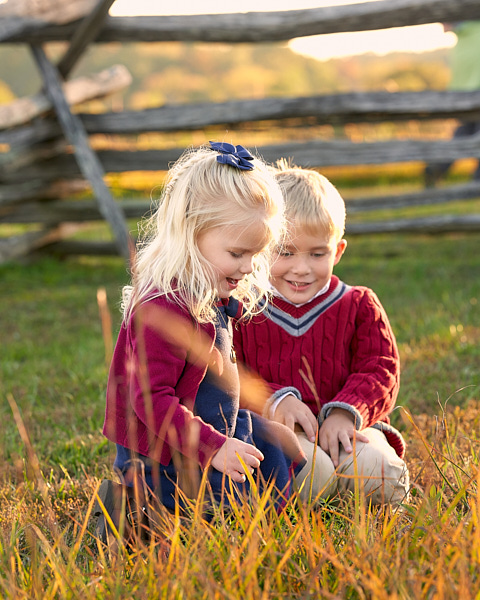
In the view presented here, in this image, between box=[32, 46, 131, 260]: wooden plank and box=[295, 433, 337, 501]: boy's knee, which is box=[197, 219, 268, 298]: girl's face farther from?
box=[32, 46, 131, 260]: wooden plank

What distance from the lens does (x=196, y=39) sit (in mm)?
5590

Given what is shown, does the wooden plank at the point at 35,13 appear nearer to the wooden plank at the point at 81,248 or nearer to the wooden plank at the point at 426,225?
the wooden plank at the point at 81,248

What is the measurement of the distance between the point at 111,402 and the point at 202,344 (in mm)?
336

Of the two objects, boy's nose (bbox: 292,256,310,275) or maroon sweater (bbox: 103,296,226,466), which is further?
boy's nose (bbox: 292,256,310,275)

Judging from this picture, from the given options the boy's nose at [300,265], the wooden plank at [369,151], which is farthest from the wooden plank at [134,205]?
the boy's nose at [300,265]

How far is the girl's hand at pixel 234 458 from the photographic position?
186cm

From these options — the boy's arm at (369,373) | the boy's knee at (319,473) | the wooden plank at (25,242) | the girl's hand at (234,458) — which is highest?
the wooden plank at (25,242)

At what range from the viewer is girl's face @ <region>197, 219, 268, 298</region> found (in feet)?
6.37

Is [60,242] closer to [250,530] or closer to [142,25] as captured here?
[142,25]

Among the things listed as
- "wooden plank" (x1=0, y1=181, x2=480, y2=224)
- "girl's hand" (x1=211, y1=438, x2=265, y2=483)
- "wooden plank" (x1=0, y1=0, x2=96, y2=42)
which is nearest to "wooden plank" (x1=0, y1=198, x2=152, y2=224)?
"wooden plank" (x1=0, y1=181, x2=480, y2=224)

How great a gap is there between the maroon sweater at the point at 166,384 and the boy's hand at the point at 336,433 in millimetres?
476

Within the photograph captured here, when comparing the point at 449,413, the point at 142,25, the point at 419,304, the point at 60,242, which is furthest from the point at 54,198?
the point at 449,413

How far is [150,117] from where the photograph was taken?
6.27 m

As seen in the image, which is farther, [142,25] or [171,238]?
[142,25]
